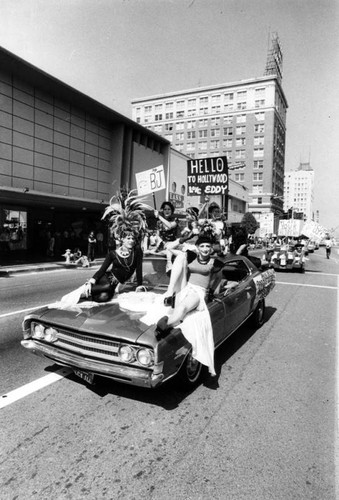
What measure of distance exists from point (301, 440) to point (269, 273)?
4.44 metres

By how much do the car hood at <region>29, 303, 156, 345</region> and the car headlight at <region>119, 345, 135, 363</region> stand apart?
0.30 feet

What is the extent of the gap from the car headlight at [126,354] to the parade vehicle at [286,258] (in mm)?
13212

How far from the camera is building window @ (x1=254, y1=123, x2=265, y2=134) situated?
8119 centimetres

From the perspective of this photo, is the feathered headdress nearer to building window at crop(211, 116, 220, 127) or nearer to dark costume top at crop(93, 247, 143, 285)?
dark costume top at crop(93, 247, 143, 285)

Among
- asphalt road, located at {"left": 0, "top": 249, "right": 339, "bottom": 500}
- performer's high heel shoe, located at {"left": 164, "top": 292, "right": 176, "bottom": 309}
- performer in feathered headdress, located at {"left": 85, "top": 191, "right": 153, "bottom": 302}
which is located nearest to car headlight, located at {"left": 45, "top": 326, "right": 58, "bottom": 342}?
asphalt road, located at {"left": 0, "top": 249, "right": 339, "bottom": 500}

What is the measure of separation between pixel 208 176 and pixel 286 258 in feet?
17.3

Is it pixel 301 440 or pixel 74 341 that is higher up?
pixel 74 341

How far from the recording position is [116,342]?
3137 mm

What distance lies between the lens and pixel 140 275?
190 inches

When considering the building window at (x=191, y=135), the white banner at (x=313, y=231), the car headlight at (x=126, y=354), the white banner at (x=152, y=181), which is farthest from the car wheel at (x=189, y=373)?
the building window at (x=191, y=135)

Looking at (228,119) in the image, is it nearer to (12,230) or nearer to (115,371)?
(12,230)

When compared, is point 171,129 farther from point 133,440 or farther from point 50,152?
point 133,440

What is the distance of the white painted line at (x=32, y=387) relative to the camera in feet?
11.2

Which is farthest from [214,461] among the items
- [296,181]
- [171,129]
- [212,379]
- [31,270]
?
[296,181]
